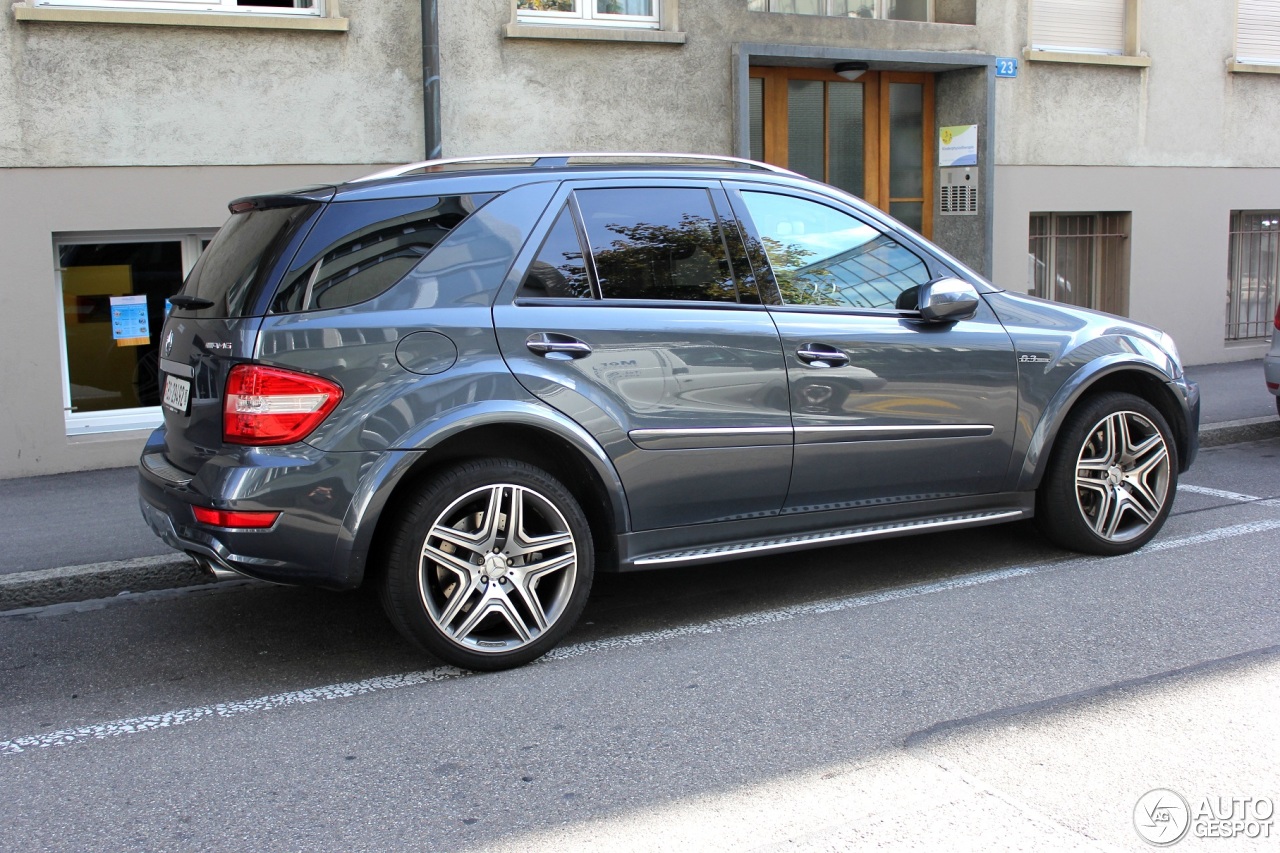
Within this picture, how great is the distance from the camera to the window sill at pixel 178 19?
26.3ft

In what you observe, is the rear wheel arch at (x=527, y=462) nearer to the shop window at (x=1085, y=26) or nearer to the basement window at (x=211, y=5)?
the basement window at (x=211, y=5)

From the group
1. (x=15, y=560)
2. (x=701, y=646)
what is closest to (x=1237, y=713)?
(x=701, y=646)

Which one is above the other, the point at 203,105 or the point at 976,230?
the point at 203,105

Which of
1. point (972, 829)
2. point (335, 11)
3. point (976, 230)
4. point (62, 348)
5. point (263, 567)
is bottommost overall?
point (972, 829)

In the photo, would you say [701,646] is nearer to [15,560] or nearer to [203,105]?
[15,560]

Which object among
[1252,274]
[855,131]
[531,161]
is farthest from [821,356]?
[1252,274]

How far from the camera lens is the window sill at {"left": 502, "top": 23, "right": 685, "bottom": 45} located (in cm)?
944

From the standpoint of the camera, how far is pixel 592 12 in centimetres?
997

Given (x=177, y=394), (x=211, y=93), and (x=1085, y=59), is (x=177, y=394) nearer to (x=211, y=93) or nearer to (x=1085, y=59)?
(x=211, y=93)

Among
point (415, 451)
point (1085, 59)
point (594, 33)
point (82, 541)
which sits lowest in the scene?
point (82, 541)

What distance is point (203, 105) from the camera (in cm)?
856

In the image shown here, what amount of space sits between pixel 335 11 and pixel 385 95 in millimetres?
656

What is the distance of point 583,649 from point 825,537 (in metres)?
1.11

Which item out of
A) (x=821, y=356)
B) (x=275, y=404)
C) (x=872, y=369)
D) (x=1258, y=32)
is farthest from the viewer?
(x=1258, y=32)
